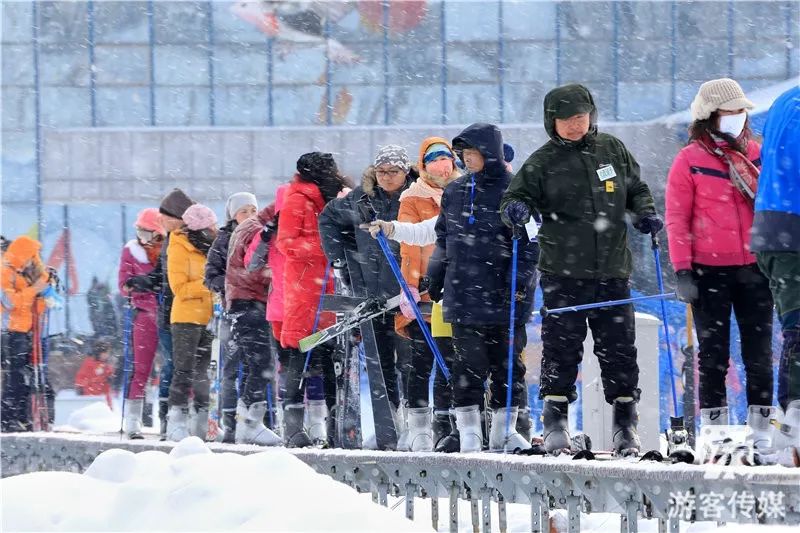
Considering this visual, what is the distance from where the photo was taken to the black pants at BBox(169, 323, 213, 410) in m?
11.9

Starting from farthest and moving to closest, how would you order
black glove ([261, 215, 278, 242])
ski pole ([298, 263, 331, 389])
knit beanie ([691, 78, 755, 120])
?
black glove ([261, 215, 278, 242]), ski pole ([298, 263, 331, 389]), knit beanie ([691, 78, 755, 120])

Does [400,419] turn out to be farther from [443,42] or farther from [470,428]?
[443,42]

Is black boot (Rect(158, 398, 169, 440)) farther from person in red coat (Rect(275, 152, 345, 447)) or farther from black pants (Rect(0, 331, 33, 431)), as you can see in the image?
person in red coat (Rect(275, 152, 345, 447))

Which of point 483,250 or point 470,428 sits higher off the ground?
point 483,250

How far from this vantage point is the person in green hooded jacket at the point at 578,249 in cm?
757

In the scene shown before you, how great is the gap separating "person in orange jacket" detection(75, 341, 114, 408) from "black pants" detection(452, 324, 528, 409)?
16218mm

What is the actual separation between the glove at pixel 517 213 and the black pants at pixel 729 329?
33.6 inches

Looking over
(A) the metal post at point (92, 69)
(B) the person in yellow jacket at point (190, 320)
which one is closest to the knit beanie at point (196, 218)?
(B) the person in yellow jacket at point (190, 320)

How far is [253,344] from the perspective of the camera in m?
11.1

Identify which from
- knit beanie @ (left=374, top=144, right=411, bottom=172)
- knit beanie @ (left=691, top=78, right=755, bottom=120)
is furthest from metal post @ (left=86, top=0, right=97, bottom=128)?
knit beanie @ (left=691, top=78, right=755, bottom=120)

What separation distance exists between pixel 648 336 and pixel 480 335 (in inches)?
105

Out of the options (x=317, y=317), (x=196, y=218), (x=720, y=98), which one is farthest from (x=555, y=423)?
(x=196, y=218)

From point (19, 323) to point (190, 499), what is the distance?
937 cm

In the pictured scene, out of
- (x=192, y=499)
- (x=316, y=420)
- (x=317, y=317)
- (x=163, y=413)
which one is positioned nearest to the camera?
(x=192, y=499)
